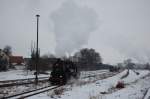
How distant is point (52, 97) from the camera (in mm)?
14711

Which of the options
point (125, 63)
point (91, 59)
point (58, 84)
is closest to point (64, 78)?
point (58, 84)

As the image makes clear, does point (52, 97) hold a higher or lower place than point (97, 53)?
lower

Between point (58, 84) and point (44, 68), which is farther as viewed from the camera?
point (44, 68)

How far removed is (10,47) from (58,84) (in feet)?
348

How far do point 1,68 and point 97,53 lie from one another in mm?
86863

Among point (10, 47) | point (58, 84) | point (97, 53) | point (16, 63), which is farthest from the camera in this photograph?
point (97, 53)

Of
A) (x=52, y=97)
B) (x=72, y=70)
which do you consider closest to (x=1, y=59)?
(x=72, y=70)

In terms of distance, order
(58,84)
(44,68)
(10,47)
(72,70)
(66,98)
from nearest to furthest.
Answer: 1. (66,98)
2. (58,84)
3. (72,70)
4. (44,68)
5. (10,47)

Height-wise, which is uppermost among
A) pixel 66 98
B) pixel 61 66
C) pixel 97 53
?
pixel 97 53

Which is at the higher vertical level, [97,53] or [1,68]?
[97,53]

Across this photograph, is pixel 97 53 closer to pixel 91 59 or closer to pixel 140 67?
pixel 91 59

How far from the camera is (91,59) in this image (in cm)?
13100

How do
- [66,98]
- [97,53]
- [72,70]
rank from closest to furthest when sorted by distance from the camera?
[66,98] < [72,70] < [97,53]

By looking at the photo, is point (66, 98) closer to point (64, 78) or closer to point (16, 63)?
point (64, 78)
